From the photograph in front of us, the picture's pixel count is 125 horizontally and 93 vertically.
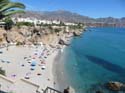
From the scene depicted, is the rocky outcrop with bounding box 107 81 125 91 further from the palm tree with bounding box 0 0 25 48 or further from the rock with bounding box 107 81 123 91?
the palm tree with bounding box 0 0 25 48

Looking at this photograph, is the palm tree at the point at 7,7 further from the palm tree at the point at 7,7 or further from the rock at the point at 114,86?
the rock at the point at 114,86

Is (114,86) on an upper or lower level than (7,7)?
lower

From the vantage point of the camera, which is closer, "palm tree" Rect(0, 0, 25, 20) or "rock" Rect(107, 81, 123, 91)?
"palm tree" Rect(0, 0, 25, 20)

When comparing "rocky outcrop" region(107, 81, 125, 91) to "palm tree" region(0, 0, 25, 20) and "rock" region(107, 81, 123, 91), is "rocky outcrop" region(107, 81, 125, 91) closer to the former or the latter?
"rock" region(107, 81, 123, 91)

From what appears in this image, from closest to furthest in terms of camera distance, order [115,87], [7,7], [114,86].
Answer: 1. [7,7]
2. [115,87]
3. [114,86]

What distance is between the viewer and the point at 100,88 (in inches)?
1217

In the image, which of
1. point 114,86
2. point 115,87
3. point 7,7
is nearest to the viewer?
point 7,7

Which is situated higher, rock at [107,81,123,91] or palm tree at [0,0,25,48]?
palm tree at [0,0,25,48]

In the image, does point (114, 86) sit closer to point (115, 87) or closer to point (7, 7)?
point (115, 87)

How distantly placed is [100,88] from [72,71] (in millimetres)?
10849

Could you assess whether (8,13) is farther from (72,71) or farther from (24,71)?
(72,71)

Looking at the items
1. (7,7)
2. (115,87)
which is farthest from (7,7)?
(115,87)

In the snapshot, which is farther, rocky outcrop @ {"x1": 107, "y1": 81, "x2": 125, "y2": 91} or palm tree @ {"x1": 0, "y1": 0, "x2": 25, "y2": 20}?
rocky outcrop @ {"x1": 107, "y1": 81, "x2": 125, "y2": 91}

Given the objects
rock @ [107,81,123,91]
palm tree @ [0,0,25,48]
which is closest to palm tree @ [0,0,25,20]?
palm tree @ [0,0,25,48]
